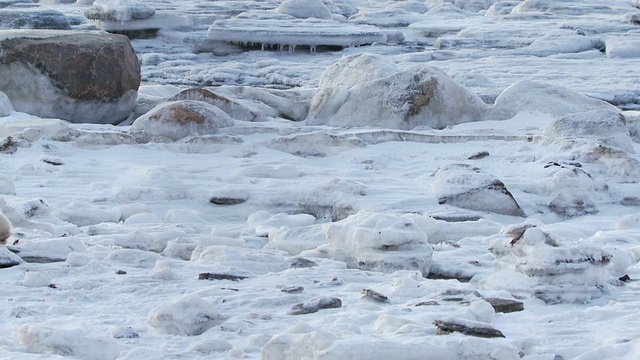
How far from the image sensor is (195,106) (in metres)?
7.11

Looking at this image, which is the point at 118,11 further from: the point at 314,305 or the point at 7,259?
the point at 314,305

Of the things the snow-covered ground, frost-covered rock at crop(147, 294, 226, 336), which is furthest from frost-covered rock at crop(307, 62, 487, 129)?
frost-covered rock at crop(147, 294, 226, 336)

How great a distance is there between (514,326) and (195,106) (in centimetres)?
440

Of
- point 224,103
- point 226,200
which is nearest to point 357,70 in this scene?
point 224,103

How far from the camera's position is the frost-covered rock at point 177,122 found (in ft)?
22.5

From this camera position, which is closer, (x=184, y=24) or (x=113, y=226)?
(x=113, y=226)

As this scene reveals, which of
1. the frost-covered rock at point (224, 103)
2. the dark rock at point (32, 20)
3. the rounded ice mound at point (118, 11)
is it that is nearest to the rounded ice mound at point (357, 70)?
the frost-covered rock at point (224, 103)

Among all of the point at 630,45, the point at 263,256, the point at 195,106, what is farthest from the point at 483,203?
the point at 630,45

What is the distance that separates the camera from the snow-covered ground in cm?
294

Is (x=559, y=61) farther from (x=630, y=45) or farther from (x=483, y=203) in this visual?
(x=483, y=203)

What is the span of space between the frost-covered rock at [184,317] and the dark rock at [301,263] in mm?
868

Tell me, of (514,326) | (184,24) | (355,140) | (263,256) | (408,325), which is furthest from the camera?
(184,24)

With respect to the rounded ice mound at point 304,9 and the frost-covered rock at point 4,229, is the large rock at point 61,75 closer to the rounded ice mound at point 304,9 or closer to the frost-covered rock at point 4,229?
the frost-covered rock at point 4,229

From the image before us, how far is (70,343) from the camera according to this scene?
108 inches
